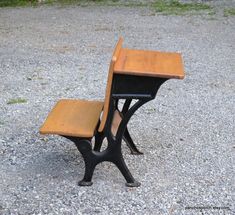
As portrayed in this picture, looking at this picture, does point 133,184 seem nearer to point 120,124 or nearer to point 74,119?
point 120,124

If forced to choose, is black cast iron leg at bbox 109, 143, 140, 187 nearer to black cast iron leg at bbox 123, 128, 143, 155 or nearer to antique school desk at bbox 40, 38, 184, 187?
antique school desk at bbox 40, 38, 184, 187

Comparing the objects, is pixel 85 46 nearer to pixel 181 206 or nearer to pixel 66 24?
pixel 66 24

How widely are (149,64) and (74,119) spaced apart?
2.33ft

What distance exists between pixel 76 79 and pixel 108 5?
A: 6.47 metres

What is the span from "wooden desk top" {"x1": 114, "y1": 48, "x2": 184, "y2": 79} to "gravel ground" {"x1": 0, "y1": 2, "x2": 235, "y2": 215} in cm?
89

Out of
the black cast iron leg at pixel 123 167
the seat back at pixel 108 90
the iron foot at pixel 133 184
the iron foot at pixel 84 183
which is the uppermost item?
the seat back at pixel 108 90

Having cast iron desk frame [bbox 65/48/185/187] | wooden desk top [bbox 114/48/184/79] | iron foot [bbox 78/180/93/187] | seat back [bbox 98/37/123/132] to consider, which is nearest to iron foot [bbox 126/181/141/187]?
cast iron desk frame [bbox 65/48/185/187]

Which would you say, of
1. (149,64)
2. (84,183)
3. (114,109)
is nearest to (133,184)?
(84,183)

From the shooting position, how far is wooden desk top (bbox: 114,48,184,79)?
11.8 feet

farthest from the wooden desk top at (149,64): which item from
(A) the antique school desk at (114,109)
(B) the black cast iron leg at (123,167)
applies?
(B) the black cast iron leg at (123,167)

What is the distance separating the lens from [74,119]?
402cm

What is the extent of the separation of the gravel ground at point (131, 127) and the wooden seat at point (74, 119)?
443 millimetres

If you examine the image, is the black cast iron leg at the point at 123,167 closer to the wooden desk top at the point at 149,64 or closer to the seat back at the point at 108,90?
the seat back at the point at 108,90

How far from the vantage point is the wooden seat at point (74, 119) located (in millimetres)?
3797
